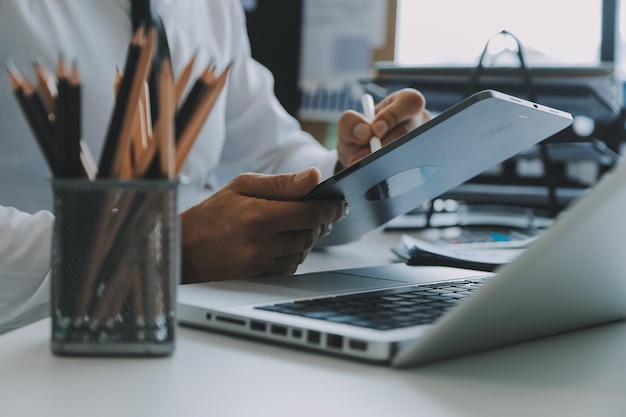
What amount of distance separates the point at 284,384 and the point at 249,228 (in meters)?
0.29

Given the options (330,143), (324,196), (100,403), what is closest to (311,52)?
(330,143)

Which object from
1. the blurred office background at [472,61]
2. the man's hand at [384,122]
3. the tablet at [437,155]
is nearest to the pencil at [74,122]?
the tablet at [437,155]

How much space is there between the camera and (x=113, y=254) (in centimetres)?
42

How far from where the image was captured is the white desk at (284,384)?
36 cm

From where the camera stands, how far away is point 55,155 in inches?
16.2

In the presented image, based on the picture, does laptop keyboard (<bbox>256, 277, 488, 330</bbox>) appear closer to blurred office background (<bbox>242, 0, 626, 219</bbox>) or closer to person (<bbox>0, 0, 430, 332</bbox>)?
person (<bbox>0, 0, 430, 332</bbox>)

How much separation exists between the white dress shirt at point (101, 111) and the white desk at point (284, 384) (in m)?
0.23

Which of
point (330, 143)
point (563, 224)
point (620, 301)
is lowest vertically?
point (330, 143)

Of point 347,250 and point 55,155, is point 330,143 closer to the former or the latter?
point 347,250

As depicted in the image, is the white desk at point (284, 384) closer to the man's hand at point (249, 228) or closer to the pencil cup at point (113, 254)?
the pencil cup at point (113, 254)

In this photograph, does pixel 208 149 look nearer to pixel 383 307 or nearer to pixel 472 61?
pixel 383 307

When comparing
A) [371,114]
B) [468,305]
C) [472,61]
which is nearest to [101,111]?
[371,114]

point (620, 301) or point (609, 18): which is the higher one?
point (609, 18)

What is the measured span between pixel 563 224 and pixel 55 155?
25 centimetres
